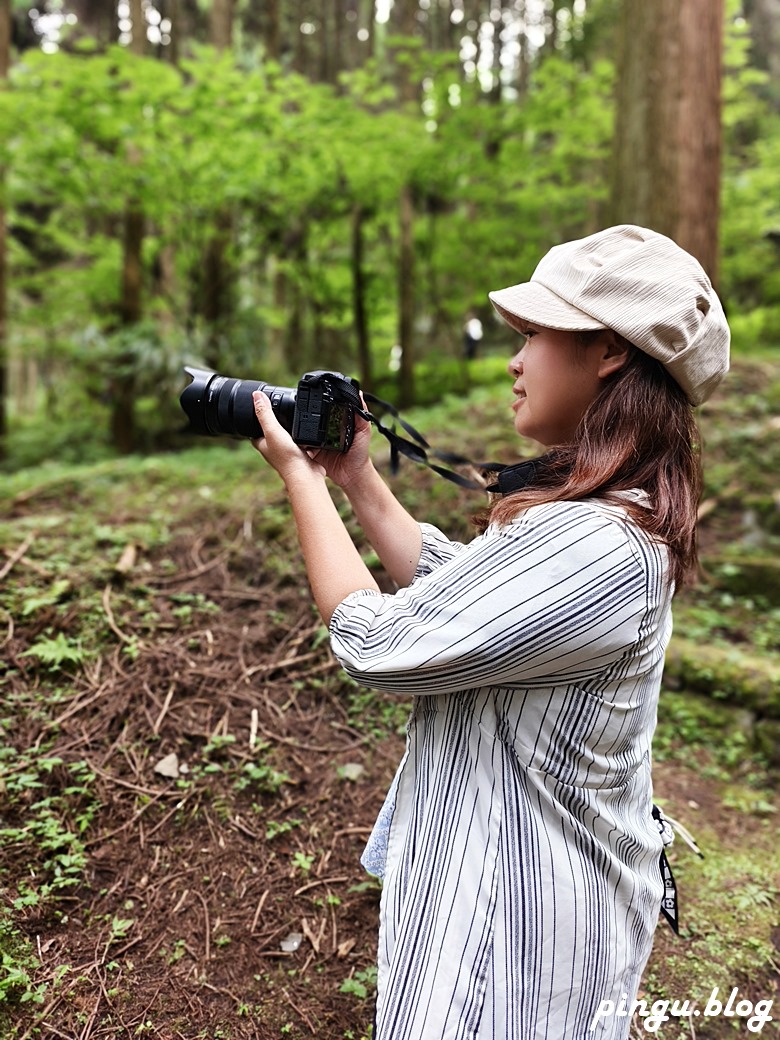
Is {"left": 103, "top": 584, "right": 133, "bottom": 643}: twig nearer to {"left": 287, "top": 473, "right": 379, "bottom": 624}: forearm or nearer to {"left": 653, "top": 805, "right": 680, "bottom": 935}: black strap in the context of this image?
{"left": 287, "top": 473, "right": 379, "bottom": 624}: forearm

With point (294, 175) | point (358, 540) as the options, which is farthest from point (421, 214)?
point (358, 540)

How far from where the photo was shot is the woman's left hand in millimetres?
1378

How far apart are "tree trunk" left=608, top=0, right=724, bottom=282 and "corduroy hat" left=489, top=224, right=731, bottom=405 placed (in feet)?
10.0

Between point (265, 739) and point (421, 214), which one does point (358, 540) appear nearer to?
point (265, 739)

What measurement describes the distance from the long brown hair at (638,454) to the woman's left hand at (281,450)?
385 mm

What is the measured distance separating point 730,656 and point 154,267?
335 inches

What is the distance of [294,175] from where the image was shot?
711 centimetres

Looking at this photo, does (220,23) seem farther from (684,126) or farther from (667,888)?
(667,888)

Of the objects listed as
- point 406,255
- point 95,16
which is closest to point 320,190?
point 406,255

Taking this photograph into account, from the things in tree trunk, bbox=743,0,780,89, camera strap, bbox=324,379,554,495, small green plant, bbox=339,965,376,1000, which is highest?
tree trunk, bbox=743,0,780,89

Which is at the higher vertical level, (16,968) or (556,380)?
(556,380)

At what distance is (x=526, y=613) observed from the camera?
1061 mm

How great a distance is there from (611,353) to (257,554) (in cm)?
266

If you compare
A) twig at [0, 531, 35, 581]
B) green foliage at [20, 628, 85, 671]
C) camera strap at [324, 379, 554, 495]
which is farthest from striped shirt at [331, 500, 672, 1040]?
twig at [0, 531, 35, 581]
